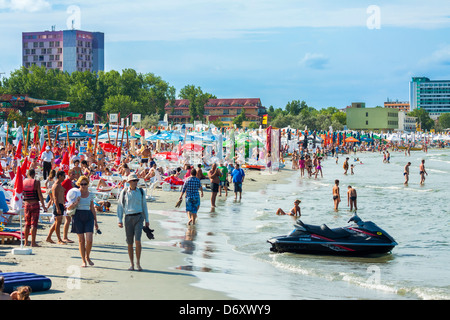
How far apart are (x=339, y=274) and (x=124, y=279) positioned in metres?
4.31

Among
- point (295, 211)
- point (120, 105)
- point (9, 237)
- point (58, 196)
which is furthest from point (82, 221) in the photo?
point (120, 105)

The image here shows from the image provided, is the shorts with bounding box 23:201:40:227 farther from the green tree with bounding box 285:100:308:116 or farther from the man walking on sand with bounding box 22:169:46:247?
the green tree with bounding box 285:100:308:116

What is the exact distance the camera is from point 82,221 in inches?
420

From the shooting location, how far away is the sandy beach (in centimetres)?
907

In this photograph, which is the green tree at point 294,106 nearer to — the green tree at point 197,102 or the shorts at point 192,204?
the green tree at point 197,102

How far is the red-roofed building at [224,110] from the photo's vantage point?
17538 cm

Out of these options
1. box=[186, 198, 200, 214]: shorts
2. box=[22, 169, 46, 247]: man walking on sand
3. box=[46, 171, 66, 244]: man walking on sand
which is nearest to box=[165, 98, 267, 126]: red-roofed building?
box=[186, 198, 200, 214]: shorts

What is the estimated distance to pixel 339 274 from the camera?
39.9 feet

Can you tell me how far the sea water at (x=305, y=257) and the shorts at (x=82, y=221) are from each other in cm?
204

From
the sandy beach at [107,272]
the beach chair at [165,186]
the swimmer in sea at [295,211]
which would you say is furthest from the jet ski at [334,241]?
the beach chair at [165,186]

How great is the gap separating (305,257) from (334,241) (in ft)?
2.45

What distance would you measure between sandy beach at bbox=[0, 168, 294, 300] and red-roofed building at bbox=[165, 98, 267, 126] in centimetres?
15924

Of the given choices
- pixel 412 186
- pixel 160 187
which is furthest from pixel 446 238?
pixel 412 186
